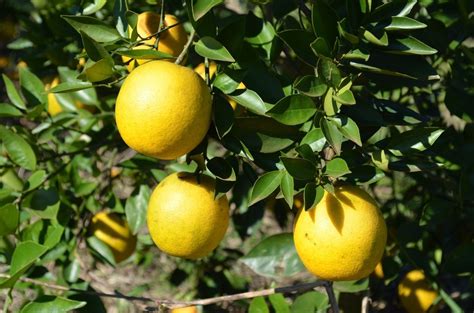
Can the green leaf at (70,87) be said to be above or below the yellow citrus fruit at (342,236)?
above

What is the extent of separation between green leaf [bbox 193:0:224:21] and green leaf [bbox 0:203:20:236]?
574mm

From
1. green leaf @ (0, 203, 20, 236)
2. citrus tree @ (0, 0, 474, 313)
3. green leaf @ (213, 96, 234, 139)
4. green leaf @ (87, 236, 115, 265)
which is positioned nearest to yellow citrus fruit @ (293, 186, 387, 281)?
citrus tree @ (0, 0, 474, 313)

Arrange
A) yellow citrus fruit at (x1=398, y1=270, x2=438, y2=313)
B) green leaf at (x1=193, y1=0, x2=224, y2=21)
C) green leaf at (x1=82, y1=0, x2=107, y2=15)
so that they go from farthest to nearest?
yellow citrus fruit at (x1=398, y1=270, x2=438, y2=313), green leaf at (x1=82, y1=0, x2=107, y2=15), green leaf at (x1=193, y1=0, x2=224, y2=21)

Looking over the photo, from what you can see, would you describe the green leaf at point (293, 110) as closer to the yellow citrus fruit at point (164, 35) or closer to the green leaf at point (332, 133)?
the green leaf at point (332, 133)

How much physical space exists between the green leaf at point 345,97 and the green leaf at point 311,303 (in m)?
0.67

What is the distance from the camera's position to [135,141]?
3.40ft

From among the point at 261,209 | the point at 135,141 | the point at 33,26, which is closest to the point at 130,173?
the point at 261,209

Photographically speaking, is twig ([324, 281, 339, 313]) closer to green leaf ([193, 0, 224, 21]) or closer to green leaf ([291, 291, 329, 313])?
green leaf ([291, 291, 329, 313])

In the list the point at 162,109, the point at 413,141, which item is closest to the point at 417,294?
the point at 413,141

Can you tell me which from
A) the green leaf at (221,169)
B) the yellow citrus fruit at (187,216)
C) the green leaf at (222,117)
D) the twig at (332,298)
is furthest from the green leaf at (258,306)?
the green leaf at (222,117)

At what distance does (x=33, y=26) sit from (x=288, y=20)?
1.01 metres

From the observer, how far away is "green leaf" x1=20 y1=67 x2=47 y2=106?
5.49ft

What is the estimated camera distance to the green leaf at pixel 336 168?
1066 millimetres

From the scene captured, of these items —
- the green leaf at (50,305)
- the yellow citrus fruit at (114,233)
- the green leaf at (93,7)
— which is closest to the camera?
the green leaf at (50,305)
